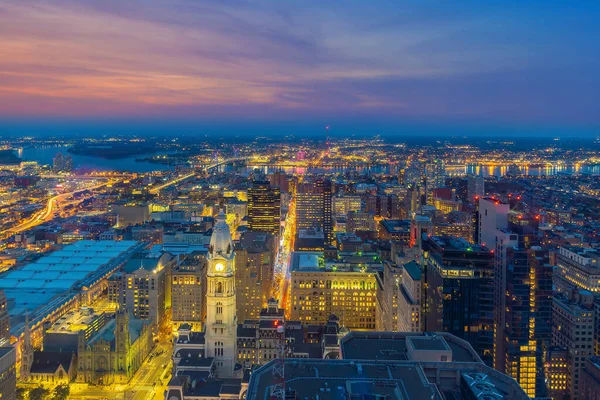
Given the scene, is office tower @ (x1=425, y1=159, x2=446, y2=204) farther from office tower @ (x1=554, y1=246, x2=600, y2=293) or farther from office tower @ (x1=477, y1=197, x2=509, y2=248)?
office tower @ (x1=477, y1=197, x2=509, y2=248)

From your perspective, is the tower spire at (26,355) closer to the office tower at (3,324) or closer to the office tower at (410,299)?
the office tower at (3,324)

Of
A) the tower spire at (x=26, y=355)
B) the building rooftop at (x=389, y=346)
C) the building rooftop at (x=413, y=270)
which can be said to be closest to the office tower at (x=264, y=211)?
the building rooftop at (x=413, y=270)

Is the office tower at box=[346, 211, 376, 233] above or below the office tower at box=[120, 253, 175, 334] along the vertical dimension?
above

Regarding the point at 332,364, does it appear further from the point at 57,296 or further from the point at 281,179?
the point at 281,179

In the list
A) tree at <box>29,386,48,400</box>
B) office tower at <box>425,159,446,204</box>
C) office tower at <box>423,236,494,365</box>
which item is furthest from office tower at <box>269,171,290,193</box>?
tree at <box>29,386,48,400</box>

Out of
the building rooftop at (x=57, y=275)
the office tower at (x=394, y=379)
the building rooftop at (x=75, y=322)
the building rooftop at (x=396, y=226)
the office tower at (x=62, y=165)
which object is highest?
the office tower at (x=62, y=165)

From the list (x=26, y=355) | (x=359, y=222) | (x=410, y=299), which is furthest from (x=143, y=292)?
(x=359, y=222)
